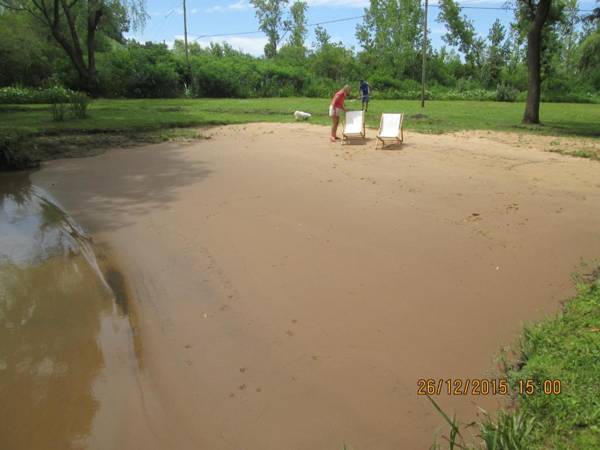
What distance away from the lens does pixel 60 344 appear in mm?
4184

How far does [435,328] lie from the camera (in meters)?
→ 4.16

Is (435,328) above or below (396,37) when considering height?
below

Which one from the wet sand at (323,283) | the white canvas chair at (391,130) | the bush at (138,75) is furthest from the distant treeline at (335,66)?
the wet sand at (323,283)

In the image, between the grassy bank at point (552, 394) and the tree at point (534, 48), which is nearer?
the grassy bank at point (552, 394)

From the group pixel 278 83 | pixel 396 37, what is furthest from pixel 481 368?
pixel 396 37

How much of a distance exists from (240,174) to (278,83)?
32651 mm

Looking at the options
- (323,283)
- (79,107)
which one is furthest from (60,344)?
(79,107)

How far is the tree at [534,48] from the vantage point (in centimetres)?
1689

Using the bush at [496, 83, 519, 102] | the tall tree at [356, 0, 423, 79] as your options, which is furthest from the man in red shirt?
the tall tree at [356, 0, 423, 79]

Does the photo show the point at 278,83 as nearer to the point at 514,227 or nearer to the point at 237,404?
the point at 514,227

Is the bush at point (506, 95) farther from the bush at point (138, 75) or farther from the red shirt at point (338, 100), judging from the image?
Result: the red shirt at point (338, 100)

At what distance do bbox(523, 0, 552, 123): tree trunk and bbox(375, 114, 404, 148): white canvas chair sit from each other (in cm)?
779

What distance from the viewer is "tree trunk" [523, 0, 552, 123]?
16875 mm

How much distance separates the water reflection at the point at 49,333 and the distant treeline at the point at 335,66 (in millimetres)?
19441
